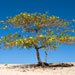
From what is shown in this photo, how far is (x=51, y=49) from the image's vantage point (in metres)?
14.8

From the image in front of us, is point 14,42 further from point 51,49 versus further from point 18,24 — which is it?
point 51,49

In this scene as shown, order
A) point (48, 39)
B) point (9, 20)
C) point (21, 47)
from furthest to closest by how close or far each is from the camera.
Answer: point (9, 20), point (21, 47), point (48, 39)

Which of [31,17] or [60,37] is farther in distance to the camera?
[31,17]

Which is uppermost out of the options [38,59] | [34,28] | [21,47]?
[34,28]

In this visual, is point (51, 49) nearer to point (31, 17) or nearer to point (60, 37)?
point (60, 37)

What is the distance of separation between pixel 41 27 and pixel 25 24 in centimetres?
168

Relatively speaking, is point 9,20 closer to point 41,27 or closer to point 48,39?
point 41,27

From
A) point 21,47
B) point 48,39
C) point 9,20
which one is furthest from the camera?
point 9,20

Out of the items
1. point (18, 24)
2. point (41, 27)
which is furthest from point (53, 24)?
point (18, 24)

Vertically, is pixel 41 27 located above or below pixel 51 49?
above

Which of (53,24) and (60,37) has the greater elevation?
(53,24)

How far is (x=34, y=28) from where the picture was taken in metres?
16.0

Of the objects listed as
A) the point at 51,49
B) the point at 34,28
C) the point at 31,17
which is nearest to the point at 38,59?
the point at 51,49

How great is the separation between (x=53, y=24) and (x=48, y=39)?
9.54 feet
